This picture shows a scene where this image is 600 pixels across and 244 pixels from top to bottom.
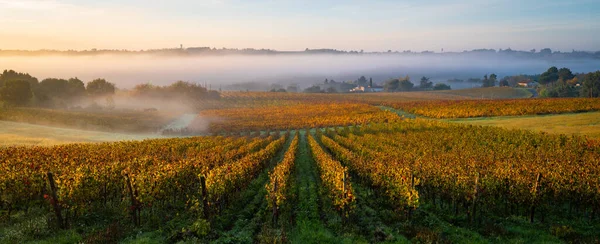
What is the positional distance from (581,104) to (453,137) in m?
47.9

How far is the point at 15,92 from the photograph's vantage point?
8900cm

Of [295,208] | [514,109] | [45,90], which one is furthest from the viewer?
[45,90]

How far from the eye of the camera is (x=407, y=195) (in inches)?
711

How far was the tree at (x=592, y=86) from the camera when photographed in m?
120

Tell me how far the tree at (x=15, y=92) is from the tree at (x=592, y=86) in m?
165

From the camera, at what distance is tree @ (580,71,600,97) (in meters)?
120

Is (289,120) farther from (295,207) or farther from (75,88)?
(75,88)

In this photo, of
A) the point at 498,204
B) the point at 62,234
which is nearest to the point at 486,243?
the point at 498,204

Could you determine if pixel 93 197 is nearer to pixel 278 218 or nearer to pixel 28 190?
pixel 28 190

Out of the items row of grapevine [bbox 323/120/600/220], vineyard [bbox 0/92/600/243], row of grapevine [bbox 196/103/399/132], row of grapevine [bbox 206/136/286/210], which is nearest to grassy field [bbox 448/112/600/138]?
row of grapevine [bbox 323/120/600/220]

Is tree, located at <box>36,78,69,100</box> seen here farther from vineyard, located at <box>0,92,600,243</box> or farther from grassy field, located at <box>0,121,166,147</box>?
vineyard, located at <box>0,92,600,243</box>

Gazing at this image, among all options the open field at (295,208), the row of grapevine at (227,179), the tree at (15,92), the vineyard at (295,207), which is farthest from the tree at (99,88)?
the row of grapevine at (227,179)

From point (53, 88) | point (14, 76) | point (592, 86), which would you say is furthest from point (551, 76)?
point (14, 76)

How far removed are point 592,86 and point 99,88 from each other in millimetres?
183733
